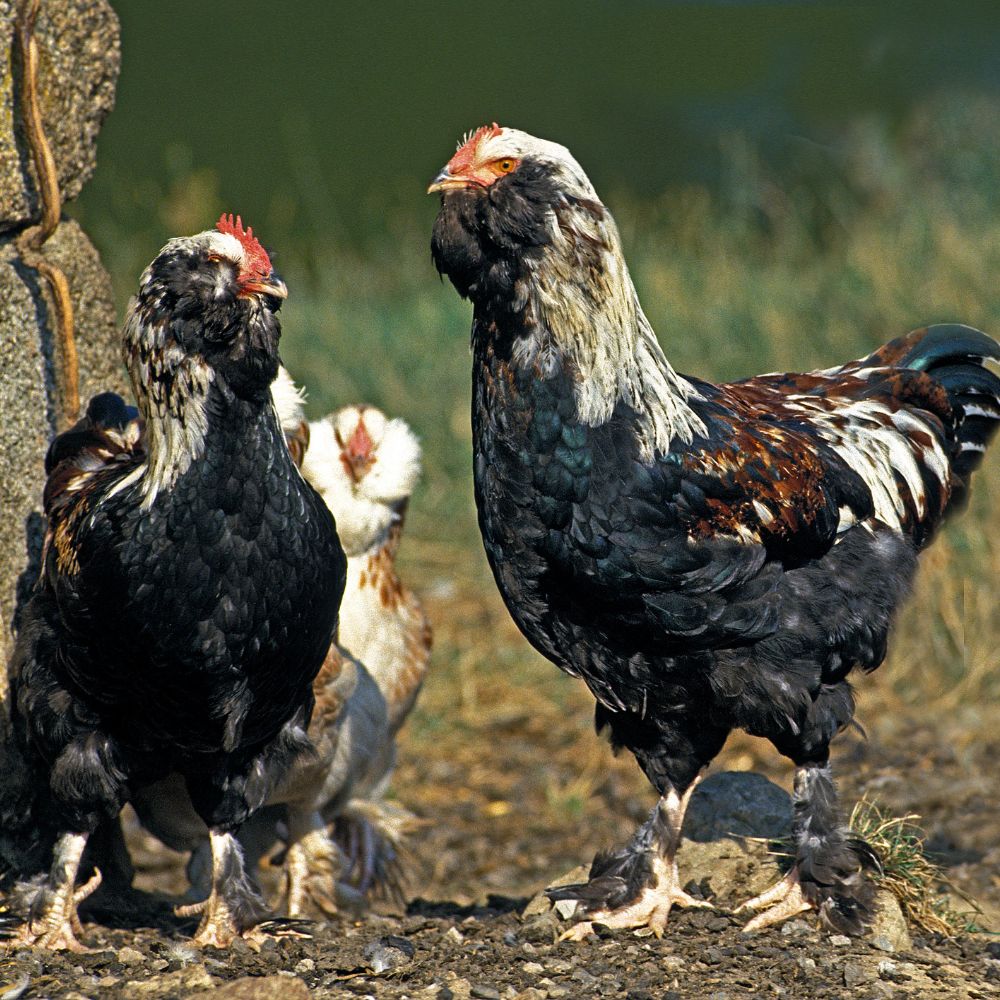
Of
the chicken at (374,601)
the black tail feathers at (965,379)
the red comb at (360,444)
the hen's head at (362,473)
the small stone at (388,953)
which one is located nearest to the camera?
the small stone at (388,953)

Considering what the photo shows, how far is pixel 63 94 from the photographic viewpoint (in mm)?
4191

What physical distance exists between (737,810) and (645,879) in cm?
52

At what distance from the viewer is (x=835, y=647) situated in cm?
364

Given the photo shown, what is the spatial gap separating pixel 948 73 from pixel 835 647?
16370mm

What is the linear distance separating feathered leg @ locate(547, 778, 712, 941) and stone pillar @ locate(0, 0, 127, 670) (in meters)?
1.88

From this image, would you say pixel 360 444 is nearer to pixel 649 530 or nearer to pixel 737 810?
pixel 737 810

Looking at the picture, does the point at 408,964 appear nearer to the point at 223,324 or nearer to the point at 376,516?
the point at 223,324

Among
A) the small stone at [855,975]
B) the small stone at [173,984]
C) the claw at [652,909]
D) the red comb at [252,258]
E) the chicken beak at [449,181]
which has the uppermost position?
the chicken beak at [449,181]

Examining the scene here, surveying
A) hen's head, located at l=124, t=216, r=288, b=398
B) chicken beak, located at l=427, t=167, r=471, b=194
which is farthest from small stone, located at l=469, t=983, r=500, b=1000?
chicken beak, located at l=427, t=167, r=471, b=194

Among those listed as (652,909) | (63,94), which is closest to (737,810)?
(652,909)

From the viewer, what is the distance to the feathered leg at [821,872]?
375cm

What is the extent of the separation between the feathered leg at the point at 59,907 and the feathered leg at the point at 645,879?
1340 millimetres

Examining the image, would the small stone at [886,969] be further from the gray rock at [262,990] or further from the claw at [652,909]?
the gray rock at [262,990]

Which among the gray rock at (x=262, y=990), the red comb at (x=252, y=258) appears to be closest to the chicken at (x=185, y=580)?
the red comb at (x=252, y=258)
